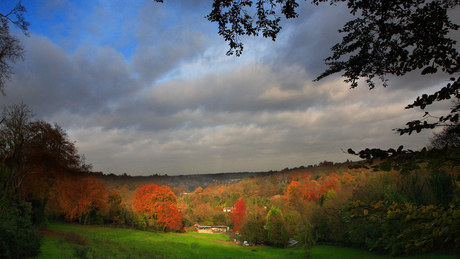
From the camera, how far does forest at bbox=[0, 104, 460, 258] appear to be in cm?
234

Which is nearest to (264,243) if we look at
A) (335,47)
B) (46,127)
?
(46,127)

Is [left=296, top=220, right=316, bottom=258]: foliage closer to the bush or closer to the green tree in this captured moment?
the green tree

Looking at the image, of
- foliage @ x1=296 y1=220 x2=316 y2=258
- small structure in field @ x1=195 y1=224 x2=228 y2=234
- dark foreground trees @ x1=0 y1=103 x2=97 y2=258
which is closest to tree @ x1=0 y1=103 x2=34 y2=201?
dark foreground trees @ x1=0 y1=103 x2=97 y2=258

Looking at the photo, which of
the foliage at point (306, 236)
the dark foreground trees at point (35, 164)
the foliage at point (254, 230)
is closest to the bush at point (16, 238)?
the dark foreground trees at point (35, 164)

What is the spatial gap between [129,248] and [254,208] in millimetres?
30585

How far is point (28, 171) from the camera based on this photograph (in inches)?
886

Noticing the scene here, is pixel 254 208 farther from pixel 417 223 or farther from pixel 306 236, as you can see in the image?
pixel 417 223

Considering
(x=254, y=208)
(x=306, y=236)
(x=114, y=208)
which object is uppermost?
(x=114, y=208)

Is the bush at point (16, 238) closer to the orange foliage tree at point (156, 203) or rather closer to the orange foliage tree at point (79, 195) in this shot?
the orange foliage tree at point (79, 195)

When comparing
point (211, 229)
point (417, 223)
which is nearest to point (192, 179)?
point (211, 229)

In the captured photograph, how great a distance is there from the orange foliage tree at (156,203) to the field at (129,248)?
7.96 meters

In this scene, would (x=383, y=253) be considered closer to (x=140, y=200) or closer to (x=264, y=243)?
(x=264, y=243)

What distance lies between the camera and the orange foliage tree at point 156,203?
43.7 m

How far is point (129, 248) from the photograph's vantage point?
85.3 ft
